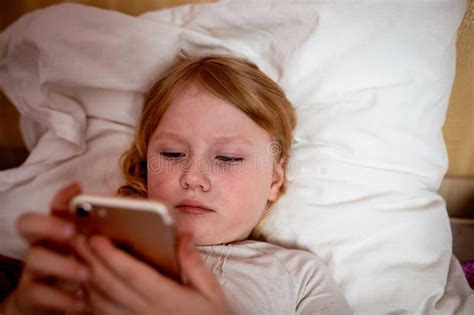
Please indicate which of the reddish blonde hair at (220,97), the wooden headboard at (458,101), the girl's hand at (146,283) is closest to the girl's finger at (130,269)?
the girl's hand at (146,283)

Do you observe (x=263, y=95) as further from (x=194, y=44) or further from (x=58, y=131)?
(x=58, y=131)

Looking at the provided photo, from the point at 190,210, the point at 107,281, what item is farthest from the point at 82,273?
the point at 190,210

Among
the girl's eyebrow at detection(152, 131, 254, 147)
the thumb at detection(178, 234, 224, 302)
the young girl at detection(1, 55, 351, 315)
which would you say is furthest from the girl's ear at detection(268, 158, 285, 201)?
the thumb at detection(178, 234, 224, 302)

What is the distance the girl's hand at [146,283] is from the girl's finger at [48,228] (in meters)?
0.02

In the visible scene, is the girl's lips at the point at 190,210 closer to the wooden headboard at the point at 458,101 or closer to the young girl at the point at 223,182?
the young girl at the point at 223,182

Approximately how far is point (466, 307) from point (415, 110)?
1.19 ft

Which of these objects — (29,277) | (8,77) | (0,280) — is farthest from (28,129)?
(29,277)

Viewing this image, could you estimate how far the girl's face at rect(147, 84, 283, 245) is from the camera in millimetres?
672

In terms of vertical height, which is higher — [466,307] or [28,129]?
[28,129]

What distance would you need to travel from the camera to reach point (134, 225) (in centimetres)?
44

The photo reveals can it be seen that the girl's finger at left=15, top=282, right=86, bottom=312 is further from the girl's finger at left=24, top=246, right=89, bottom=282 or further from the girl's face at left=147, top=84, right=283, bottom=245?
the girl's face at left=147, top=84, right=283, bottom=245

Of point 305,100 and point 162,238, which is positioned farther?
point 305,100

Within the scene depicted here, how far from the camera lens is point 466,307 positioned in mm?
712

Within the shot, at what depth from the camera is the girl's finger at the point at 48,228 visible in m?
0.45
